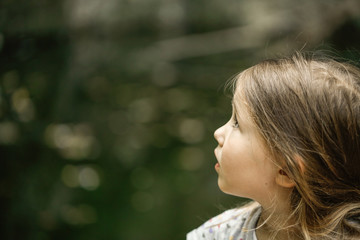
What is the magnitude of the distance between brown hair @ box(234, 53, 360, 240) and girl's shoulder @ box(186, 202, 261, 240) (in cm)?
13

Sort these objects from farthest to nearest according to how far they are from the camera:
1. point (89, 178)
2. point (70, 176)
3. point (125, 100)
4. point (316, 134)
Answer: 1. point (125, 100)
2. point (89, 178)
3. point (70, 176)
4. point (316, 134)

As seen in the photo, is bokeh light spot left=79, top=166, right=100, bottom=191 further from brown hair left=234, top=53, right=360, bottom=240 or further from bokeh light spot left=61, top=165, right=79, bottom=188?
brown hair left=234, top=53, right=360, bottom=240

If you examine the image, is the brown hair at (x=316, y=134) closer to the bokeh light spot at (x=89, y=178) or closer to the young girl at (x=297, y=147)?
the young girl at (x=297, y=147)

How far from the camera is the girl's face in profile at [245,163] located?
3.31 ft

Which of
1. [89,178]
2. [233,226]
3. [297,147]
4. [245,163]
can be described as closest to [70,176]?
[89,178]

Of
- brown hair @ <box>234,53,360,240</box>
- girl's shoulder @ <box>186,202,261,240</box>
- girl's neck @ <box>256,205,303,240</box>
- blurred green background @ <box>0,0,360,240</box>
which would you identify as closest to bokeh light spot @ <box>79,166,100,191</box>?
blurred green background @ <box>0,0,360,240</box>

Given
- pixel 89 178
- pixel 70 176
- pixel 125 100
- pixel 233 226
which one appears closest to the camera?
pixel 233 226

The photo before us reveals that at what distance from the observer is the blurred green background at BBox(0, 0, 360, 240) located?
6.43ft

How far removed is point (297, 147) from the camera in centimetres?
96

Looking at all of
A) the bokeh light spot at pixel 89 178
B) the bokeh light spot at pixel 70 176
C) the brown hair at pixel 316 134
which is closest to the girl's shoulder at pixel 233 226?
the brown hair at pixel 316 134

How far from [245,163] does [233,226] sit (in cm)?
22

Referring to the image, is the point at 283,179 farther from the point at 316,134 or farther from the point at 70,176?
the point at 70,176

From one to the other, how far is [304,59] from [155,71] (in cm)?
363

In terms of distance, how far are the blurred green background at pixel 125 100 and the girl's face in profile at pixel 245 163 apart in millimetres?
323
